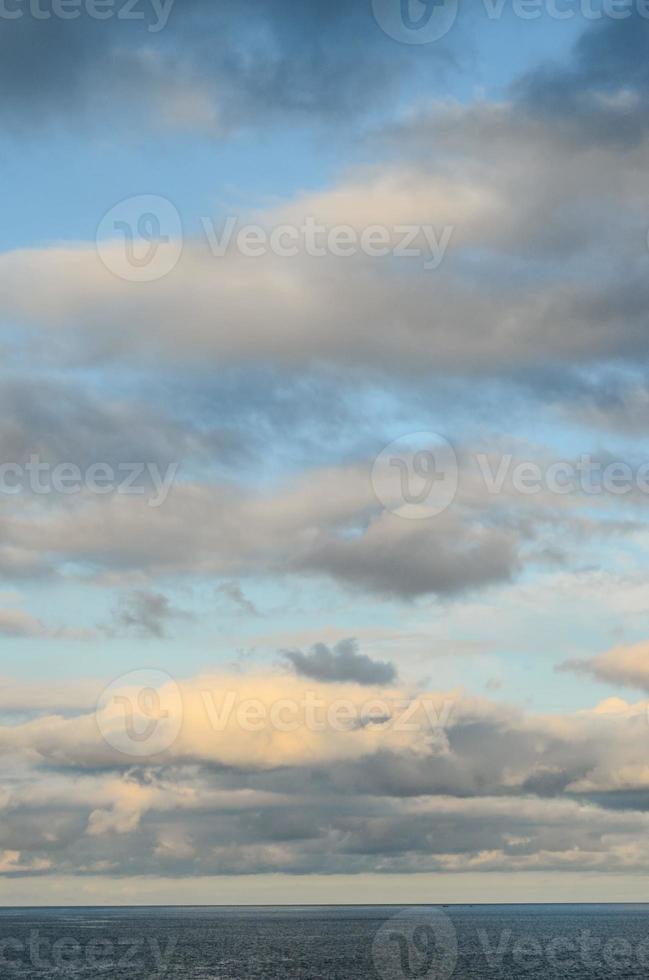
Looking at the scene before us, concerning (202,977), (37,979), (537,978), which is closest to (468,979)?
(537,978)

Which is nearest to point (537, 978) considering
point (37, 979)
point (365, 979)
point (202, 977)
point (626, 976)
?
point (626, 976)

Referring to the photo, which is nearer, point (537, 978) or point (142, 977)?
point (142, 977)

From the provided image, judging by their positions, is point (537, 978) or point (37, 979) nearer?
point (37, 979)

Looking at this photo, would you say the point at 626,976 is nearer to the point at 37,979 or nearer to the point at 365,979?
the point at 365,979

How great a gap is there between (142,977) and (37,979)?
1625 cm

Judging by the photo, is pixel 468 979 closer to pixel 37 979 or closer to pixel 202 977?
pixel 202 977

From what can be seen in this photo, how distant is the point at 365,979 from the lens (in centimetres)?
18450

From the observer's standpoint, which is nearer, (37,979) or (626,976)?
(37,979)

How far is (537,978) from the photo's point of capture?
195625mm

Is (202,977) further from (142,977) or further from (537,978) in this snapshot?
(537,978)

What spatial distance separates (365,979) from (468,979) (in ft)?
55.7

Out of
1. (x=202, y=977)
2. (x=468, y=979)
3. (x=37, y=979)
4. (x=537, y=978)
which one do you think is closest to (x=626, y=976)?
(x=537, y=978)

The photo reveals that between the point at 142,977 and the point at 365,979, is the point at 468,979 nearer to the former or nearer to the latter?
the point at 365,979

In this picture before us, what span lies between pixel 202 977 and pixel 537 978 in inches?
2228
